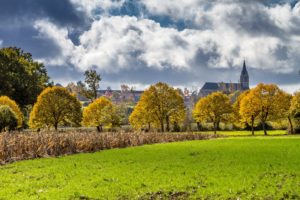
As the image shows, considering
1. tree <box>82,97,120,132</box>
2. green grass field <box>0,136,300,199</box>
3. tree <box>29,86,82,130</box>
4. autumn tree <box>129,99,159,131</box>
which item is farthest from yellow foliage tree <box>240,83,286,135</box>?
green grass field <box>0,136,300,199</box>

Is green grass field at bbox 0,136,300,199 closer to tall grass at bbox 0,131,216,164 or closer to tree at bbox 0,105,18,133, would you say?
tall grass at bbox 0,131,216,164

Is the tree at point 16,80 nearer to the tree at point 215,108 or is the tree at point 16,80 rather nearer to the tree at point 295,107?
the tree at point 215,108

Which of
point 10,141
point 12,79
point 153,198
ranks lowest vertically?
point 153,198

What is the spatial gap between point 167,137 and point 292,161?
3300cm

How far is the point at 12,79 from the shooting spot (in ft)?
274

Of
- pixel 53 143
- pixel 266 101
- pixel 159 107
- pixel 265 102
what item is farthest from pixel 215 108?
pixel 53 143

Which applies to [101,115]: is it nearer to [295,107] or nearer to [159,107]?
[159,107]

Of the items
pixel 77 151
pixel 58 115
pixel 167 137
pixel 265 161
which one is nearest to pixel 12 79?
pixel 58 115

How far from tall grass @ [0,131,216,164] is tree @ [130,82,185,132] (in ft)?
128

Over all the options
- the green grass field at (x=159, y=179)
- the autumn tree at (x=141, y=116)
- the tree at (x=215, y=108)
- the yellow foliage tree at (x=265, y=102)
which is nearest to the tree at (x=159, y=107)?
the autumn tree at (x=141, y=116)

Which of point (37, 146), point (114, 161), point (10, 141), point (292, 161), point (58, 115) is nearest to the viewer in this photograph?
point (292, 161)

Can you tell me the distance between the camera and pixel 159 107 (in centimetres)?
8794

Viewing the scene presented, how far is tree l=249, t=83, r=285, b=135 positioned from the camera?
86.2 m

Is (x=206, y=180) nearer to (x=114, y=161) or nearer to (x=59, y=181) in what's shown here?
(x=59, y=181)
